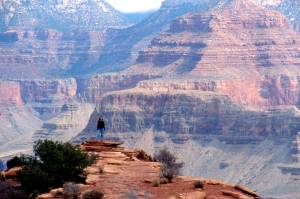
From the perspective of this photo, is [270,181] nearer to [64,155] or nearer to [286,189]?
[286,189]

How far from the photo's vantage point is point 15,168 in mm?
50812

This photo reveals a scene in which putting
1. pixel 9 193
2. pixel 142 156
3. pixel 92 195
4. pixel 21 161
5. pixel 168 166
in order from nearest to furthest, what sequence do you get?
pixel 92 195, pixel 9 193, pixel 168 166, pixel 21 161, pixel 142 156

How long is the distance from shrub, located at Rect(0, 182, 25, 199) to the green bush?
828 mm

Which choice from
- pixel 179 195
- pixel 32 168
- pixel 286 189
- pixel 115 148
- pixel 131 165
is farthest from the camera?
pixel 286 189

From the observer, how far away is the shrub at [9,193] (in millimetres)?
43562

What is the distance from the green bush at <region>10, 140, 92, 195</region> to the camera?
45250 mm

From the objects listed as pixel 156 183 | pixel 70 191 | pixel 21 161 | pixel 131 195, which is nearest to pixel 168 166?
pixel 156 183

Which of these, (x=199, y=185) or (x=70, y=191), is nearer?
(x=70, y=191)

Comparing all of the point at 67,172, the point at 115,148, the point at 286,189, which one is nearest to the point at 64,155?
the point at 67,172

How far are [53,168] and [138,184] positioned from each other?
2592 mm

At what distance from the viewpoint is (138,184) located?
4528 centimetres

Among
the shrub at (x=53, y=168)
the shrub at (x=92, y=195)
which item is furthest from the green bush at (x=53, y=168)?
the shrub at (x=92, y=195)

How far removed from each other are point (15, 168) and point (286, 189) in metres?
143

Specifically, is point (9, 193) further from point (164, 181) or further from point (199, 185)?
point (199, 185)
